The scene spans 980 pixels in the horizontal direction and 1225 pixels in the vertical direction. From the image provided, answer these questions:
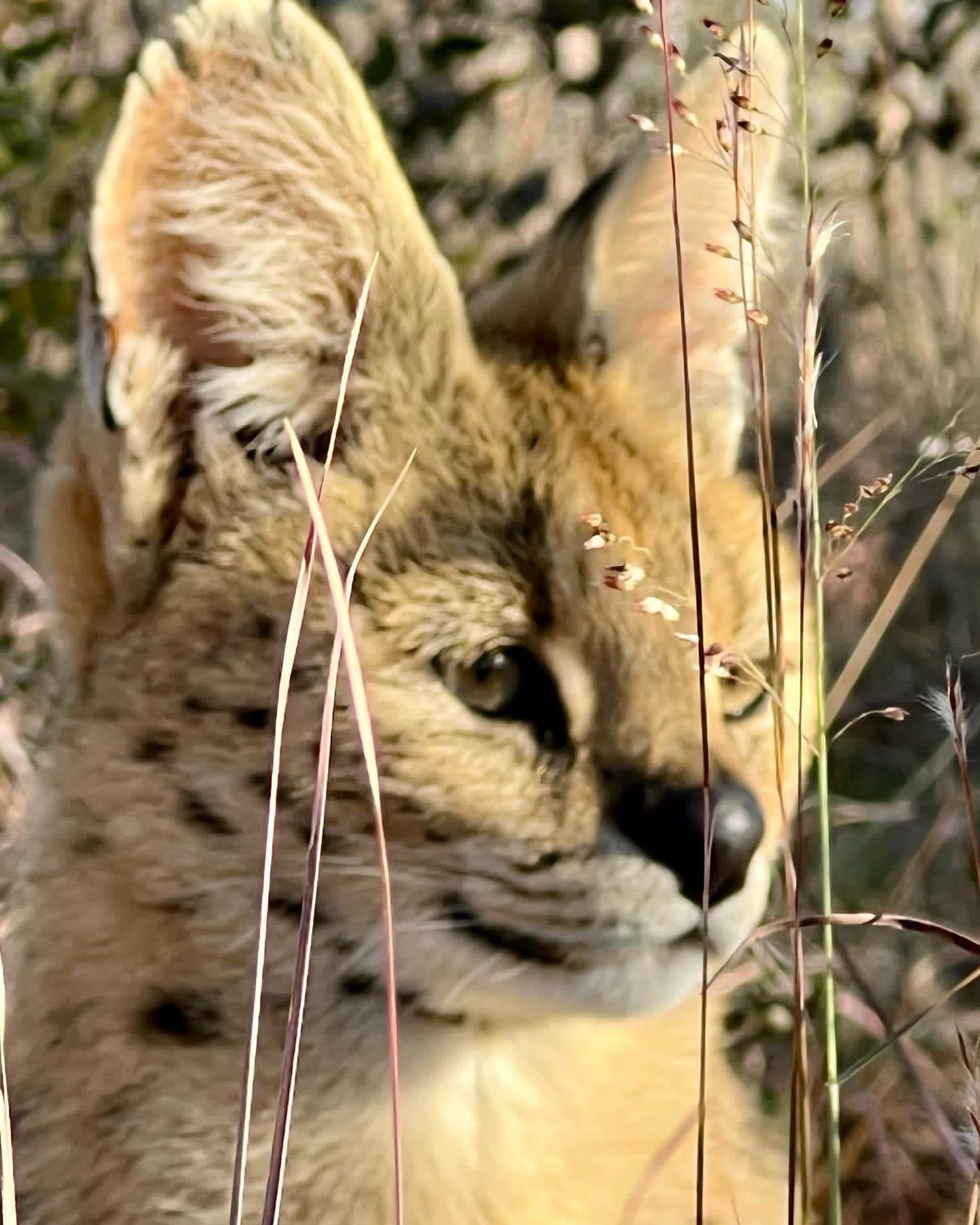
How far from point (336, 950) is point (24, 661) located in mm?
1671

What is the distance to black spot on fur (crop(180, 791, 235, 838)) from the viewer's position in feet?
4.23

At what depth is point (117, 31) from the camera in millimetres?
3043

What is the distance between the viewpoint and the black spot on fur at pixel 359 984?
4.25 feet

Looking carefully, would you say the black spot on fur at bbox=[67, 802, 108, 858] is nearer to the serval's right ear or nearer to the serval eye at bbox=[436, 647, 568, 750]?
the serval's right ear

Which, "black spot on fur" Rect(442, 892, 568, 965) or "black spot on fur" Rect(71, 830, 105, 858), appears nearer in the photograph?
"black spot on fur" Rect(442, 892, 568, 965)

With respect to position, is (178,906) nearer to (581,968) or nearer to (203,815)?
(203,815)

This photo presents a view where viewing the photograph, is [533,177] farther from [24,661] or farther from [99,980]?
[99,980]

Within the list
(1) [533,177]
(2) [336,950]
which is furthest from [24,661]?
(2) [336,950]

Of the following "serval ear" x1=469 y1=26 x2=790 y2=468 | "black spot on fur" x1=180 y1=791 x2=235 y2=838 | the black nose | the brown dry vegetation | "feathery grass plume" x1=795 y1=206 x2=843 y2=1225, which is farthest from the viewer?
the brown dry vegetation

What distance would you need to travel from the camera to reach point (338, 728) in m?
1.24

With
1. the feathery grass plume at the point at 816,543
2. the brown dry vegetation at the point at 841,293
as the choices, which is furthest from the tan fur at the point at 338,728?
the brown dry vegetation at the point at 841,293

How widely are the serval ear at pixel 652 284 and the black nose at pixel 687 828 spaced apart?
51 centimetres

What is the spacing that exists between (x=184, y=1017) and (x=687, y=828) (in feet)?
1.57

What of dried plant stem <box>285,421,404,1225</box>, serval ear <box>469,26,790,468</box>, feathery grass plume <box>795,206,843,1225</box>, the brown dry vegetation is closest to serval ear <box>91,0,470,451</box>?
serval ear <box>469,26,790,468</box>
